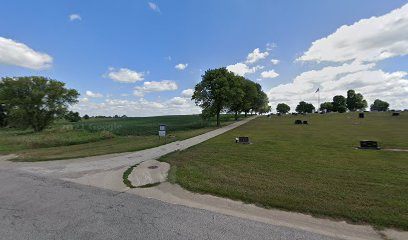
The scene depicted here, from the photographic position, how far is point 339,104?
10306cm

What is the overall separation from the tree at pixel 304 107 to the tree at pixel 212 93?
10560 centimetres

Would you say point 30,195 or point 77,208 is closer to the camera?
point 77,208

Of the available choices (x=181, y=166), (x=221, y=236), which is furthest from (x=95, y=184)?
(x=221, y=236)

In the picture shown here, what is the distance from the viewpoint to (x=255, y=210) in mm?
5402

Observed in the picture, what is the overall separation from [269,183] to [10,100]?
4299cm

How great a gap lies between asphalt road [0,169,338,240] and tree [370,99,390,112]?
470 ft

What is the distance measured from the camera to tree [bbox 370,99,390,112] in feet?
380

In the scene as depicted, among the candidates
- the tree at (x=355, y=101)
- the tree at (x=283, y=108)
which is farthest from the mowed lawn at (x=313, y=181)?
the tree at (x=283, y=108)

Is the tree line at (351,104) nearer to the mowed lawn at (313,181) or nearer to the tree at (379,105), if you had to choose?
the tree at (379,105)

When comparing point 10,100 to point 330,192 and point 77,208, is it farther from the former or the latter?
point 330,192

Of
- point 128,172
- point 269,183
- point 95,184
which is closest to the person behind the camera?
point 269,183

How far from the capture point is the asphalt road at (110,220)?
4.30m

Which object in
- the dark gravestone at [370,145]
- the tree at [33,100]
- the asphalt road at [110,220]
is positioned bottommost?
the asphalt road at [110,220]

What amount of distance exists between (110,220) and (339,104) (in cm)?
11887
